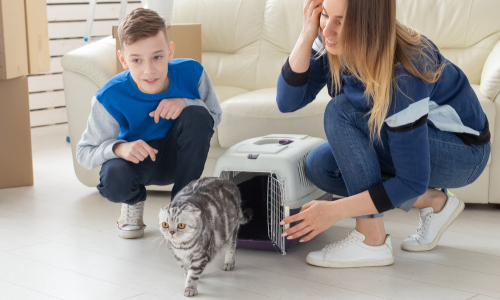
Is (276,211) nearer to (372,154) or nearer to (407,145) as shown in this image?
(372,154)

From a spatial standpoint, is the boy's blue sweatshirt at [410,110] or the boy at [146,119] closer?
the boy's blue sweatshirt at [410,110]

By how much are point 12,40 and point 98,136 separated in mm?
1006

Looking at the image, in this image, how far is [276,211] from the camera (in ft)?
6.94

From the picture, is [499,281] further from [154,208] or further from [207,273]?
[154,208]

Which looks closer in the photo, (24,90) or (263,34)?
(24,90)

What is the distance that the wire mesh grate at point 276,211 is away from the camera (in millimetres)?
2033

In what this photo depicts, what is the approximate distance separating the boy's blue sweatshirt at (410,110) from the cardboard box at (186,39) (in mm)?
1061

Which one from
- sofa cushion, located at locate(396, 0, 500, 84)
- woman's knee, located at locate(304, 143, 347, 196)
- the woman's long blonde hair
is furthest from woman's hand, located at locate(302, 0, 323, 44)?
sofa cushion, located at locate(396, 0, 500, 84)

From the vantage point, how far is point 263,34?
129 inches

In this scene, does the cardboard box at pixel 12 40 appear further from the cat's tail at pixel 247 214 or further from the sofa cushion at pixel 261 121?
the cat's tail at pixel 247 214

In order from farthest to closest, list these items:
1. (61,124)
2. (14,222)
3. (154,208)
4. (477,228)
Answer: (61,124) → (154,208) → (14,222) → (477,228)

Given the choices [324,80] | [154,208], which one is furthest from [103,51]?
[324,80]

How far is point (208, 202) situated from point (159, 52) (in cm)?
Result: 52

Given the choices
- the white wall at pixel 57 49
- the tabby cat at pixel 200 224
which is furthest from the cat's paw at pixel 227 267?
the white wall at pixel 57 49
